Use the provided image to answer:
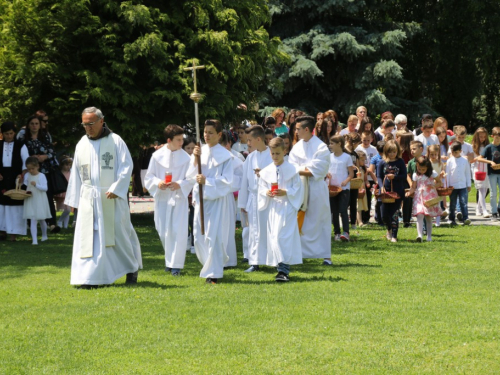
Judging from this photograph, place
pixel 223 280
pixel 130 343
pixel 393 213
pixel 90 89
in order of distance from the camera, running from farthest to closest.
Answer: pixel 90 89, pixel 393 213, pixel 223 280, pixel 130 343

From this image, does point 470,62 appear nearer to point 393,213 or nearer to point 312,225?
point 393,213

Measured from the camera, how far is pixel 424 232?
16.2 m

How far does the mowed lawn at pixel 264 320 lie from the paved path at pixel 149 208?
546cm

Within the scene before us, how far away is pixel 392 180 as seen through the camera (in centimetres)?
1494

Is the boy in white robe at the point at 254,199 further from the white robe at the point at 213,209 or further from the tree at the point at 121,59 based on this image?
the tree at the point at 121,59

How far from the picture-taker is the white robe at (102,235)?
34.5 feet

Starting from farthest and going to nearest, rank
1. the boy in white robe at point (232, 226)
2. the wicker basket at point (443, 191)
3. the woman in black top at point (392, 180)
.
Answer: the wicker basket at point (443, 191), the woman in black top at point (392, 180), the boy in white robe at point (232, 226)

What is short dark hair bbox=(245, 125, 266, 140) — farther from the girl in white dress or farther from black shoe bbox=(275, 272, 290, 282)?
the girl in white dress

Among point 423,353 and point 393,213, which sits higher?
point 393,213

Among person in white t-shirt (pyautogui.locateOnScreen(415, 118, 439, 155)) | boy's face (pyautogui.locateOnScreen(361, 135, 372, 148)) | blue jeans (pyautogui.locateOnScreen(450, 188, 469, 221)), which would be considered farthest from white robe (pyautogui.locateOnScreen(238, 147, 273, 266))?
person in white t-shirt (pyautogui.locateOnScreen(415, 118, 439, 155))

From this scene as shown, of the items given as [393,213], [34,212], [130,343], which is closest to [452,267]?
[393,213]

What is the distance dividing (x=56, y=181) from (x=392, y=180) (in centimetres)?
675

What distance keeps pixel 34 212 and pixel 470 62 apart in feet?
83.3

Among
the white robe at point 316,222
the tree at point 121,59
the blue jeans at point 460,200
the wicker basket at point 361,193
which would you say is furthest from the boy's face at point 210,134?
the blue jeans at point 460,200
